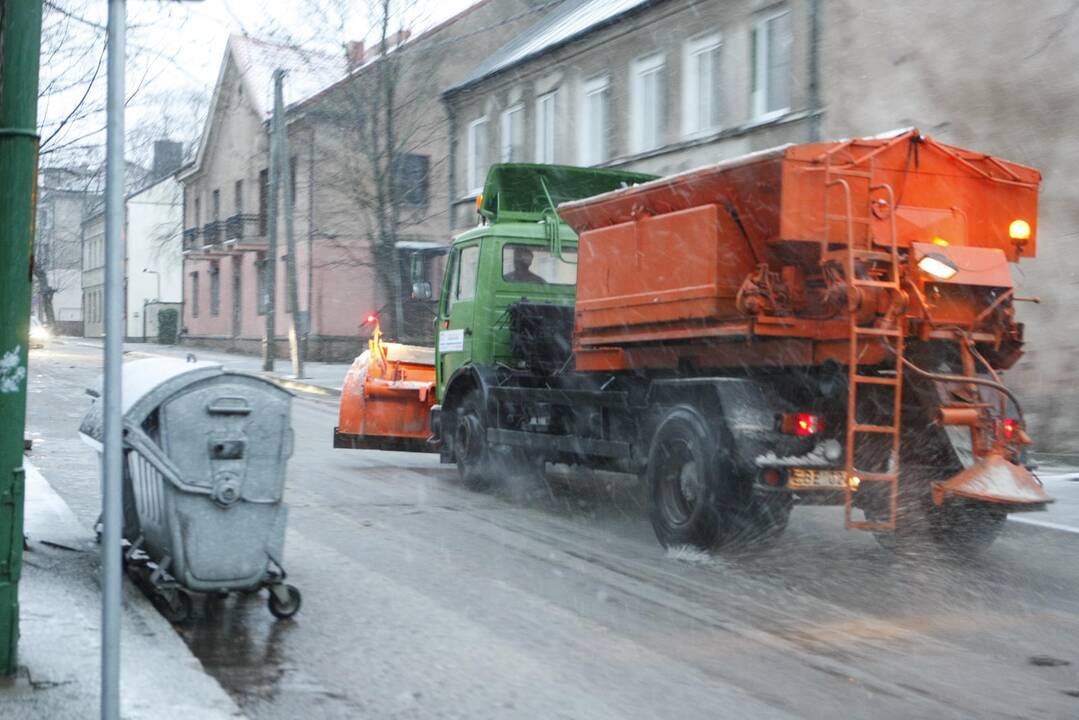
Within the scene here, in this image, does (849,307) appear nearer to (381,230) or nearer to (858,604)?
(858,604)

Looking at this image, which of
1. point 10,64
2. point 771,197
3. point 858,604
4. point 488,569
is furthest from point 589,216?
point 10,64

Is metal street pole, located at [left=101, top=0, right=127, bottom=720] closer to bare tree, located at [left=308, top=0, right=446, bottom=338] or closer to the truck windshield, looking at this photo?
the truck windshield

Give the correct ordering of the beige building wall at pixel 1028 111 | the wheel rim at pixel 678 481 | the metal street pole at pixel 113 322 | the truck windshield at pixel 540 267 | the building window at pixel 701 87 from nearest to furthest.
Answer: the metal street pole at pixel 113 322, the wheel rim at pixel 678 481, the truck windshield at pixel 540 267, the beige building wall at pixel 1028 111, the building window at pixel 701 87

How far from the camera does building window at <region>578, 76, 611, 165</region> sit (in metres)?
24.5

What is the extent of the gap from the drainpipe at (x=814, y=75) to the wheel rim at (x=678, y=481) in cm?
Result: 1058

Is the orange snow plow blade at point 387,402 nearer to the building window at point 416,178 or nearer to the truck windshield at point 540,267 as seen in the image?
the truck windshield at point 540,267

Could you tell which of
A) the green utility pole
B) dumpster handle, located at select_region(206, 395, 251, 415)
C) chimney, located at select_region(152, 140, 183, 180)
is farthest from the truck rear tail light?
chimney, located at select_region(152, 140, 183, 180)

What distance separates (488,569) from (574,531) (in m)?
1.75

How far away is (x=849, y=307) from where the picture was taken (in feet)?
24.6

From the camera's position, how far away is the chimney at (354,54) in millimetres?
29516

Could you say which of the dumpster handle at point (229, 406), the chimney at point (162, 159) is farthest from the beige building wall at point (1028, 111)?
the dumpster handle at point (229, 406)

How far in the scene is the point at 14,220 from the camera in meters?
4.80

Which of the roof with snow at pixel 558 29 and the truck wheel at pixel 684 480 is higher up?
the roof with snow at pixel 558 29

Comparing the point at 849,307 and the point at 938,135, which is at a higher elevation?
the point at 938,135
